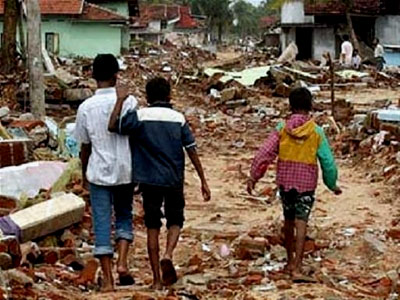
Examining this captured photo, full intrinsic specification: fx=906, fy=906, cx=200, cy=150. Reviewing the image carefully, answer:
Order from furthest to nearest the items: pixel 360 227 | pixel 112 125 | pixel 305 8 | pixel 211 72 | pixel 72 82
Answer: pixel 305 8, pixel 211 72, pixel 72 82, pixel 360 227, pixel 112 125

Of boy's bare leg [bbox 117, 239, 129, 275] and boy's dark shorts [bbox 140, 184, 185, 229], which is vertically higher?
boy's dark shorts [bbox 140, 184, 185, 229]

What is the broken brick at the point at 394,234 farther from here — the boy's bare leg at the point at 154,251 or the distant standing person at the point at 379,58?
the distant standing person at the point at 379,58

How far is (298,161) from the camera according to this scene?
6.49 meters

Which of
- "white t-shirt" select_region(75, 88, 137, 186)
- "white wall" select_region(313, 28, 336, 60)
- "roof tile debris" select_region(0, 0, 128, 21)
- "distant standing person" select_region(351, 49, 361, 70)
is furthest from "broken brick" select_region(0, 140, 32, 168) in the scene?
"white wall" select_region(313, 28, 336, 60)

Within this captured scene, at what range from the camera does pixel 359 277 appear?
21.9ft

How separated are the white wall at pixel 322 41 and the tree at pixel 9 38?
83.5 ft

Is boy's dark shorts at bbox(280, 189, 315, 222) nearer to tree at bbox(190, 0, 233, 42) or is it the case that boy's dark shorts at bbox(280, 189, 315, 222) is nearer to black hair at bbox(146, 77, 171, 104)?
black hair at bbox(146, 77, 171, 104)

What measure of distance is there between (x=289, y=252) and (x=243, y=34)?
109 metres

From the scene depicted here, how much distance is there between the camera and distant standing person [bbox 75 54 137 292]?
593 centimetres

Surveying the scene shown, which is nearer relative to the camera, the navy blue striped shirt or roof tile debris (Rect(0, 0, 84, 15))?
the navy blue striped shirt

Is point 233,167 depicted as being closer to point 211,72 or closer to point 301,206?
point 301,206

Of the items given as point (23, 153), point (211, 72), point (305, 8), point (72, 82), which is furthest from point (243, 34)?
point (23, 153)

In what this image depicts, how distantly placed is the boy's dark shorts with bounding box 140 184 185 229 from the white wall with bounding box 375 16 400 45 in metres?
38.1

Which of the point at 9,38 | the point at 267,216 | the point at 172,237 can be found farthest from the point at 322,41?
the point at 172,237
